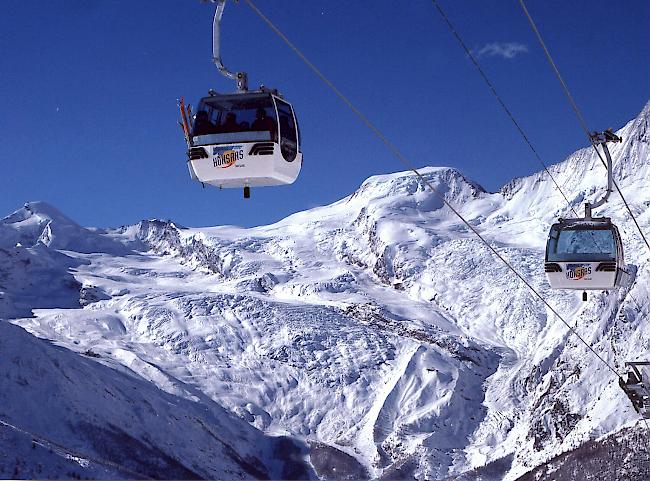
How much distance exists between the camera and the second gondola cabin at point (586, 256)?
93.8 feet

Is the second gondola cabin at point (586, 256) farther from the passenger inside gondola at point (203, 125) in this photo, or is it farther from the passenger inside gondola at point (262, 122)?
the passenger inside gondola at point (203, 125)

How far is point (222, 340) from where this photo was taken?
522ft

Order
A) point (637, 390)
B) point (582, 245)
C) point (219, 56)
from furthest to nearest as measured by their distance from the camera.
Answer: point (637, 390) < point (582, 245) < point (219, 56)

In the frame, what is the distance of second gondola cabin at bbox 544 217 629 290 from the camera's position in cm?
2858

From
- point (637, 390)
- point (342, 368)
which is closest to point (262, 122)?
point (637, 390)

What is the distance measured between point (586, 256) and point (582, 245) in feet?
1.10

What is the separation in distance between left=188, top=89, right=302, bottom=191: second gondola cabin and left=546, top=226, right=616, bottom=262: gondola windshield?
11.2 metres

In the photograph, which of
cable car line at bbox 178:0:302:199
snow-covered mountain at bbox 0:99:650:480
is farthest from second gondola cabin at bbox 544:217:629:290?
snow-covered mountain at bbox 0:99:650:480

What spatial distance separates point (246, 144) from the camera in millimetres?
19906

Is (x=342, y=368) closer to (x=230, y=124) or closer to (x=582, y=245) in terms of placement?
(x=582, y=245)

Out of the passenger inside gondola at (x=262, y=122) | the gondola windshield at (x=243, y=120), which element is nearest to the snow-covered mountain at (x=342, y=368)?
the gondola windshield at (x=243, y=120)

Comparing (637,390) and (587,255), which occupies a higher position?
(587,255)

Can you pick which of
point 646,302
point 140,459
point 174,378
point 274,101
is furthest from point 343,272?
point 274,101

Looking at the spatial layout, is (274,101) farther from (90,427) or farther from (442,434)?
(442,434)
